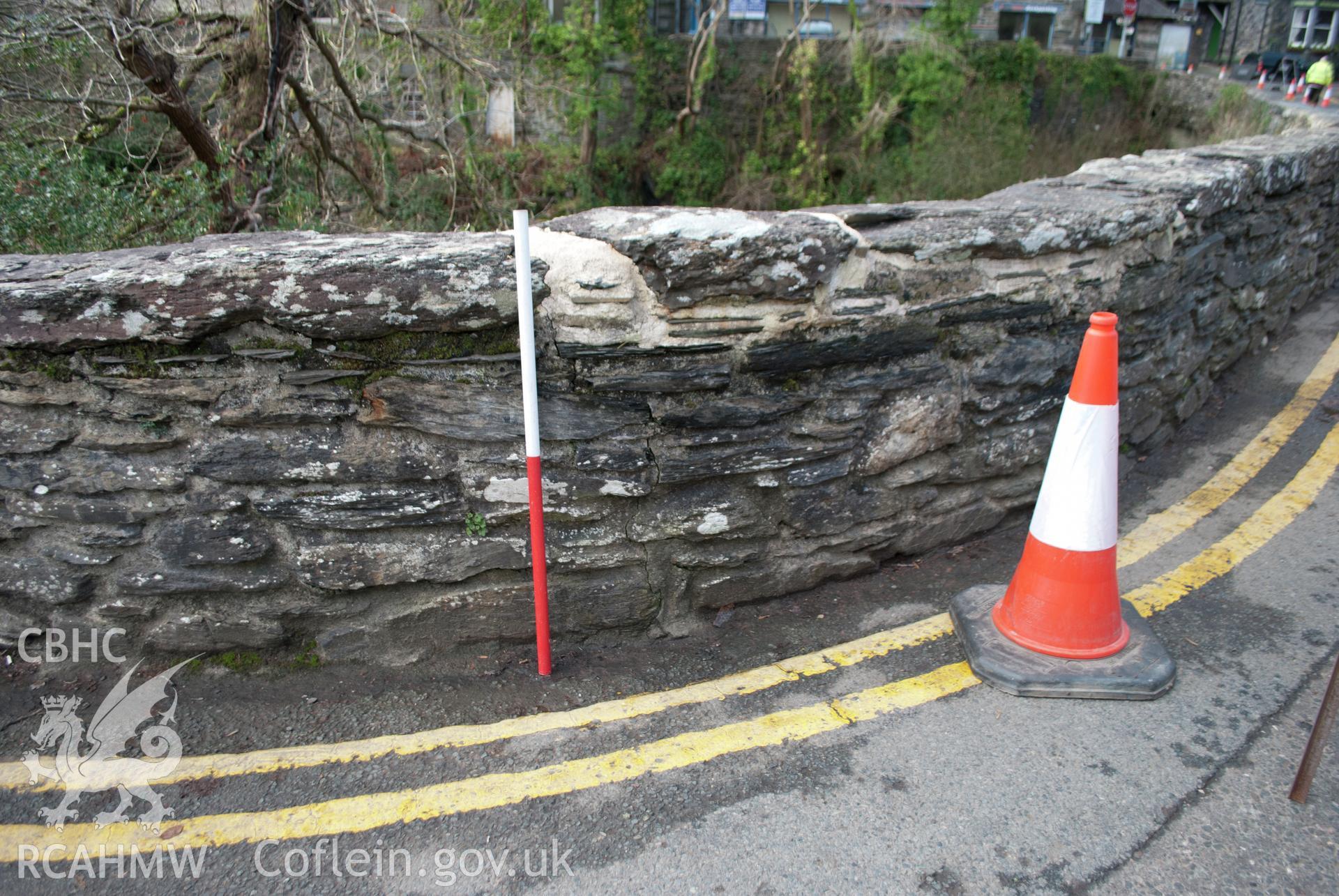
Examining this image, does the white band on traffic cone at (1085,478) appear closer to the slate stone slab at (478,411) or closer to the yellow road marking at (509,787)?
the yellow road marking at (509,787)

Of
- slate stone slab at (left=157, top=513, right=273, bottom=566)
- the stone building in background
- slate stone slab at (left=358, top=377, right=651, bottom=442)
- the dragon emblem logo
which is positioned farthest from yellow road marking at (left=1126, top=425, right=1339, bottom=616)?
the stone building in background

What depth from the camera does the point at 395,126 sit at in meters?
7.15

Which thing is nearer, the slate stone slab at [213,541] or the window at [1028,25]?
the slate stone slab at [213,541]

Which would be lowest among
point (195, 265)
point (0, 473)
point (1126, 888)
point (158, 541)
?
point (1126, 888)

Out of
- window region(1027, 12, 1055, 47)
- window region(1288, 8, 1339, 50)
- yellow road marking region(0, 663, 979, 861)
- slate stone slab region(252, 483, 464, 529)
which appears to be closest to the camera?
yellow road marking region(0, 663, 979, 861)

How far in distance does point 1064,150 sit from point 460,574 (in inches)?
693

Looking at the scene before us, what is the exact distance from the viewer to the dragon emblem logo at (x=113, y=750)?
7.53 ft

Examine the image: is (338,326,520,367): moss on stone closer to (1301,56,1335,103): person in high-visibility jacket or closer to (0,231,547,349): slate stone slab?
(0,231,547,349): slate stone slab

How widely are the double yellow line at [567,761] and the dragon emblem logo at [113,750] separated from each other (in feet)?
0.17

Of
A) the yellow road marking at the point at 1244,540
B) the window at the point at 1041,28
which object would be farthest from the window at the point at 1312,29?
the yellow road marking at the point at 1244,540

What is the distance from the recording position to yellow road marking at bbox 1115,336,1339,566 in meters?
Answer: 3.46

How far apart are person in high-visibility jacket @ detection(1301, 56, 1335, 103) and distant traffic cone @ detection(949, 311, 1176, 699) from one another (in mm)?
11742

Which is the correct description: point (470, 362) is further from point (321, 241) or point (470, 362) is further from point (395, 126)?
point (395, 126)

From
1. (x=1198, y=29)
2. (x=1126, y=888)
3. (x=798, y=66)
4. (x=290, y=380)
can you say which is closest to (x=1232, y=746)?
(x=1126, y=888)
